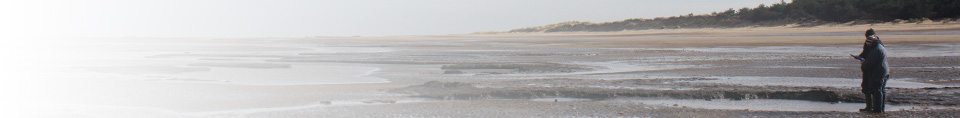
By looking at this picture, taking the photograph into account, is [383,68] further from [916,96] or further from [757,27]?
[757,27]

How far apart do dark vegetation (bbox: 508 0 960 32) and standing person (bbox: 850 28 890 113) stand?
37456 mm

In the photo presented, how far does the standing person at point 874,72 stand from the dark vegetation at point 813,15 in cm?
3746

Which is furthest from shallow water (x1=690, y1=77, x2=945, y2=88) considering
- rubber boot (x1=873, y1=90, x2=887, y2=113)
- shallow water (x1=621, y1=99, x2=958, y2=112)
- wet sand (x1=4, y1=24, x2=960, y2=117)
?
rubber boot (x1=873, y1=90, x2=887, y2=113)

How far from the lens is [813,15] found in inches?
1950

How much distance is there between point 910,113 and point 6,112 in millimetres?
7618

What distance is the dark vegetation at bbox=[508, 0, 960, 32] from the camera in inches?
1776

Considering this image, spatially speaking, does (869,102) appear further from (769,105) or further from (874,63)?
(769,105)

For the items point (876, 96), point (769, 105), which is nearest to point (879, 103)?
point (876, 96)

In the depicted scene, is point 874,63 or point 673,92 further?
point 673,92

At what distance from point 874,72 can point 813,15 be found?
42.9 meters

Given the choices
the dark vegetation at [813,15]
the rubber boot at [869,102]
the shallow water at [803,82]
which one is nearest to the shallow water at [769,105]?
the rubber boot at [869,102]

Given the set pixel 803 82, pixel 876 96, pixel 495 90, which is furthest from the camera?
pixel 803 82

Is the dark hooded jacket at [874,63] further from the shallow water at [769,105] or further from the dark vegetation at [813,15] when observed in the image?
the dark vegetation at [813,15]

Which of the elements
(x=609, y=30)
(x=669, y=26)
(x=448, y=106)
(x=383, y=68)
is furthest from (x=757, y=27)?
(x=448, y=106)
